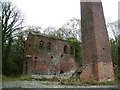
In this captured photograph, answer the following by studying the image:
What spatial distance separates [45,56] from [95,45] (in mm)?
8432

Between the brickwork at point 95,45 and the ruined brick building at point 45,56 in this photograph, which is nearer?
the brickwork at point 95,45

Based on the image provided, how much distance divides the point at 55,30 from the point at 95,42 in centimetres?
1421

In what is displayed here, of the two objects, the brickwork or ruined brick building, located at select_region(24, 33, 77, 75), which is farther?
ruined brick building, located at select_region(24, 33, 77, 75)

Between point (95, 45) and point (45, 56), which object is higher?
point (95, 45)

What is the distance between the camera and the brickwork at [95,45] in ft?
51.0

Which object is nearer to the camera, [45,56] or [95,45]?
[95,45]

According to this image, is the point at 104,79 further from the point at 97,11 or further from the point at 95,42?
the point at 97,11

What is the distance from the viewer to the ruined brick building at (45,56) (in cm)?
2262

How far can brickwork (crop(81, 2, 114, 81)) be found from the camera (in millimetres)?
15547

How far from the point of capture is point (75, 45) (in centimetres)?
2559

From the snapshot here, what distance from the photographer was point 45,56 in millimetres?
23172

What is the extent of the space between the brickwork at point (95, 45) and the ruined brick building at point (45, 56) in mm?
7274

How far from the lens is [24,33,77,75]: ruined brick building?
22.6 m

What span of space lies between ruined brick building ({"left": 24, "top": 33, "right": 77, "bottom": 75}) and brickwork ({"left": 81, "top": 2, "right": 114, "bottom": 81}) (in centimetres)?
727
